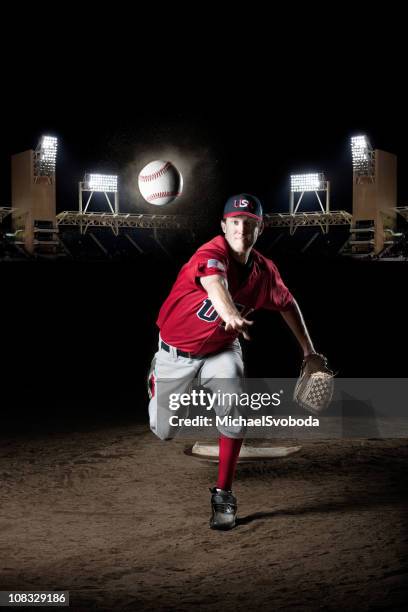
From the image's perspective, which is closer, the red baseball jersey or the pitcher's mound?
the red baseball jersey

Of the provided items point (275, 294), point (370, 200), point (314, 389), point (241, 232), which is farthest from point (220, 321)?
point (370, 200)

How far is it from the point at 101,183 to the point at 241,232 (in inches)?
1917

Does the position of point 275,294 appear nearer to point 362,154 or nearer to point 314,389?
point 314,389

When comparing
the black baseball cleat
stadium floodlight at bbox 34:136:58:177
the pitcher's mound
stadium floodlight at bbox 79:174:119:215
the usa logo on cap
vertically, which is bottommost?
the pitcher's mound

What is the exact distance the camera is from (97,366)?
9961 mm

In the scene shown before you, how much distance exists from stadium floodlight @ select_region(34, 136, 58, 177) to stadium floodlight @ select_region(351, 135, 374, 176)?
67.7ft

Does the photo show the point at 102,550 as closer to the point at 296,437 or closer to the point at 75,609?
the point at 75,609

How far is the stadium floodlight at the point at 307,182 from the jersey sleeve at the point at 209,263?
163ft

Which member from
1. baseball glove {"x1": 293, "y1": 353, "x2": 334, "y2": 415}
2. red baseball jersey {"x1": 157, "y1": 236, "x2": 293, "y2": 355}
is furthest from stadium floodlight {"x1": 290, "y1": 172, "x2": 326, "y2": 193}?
red baseball jersey {"x1": 157, "y1": 236, "x2": 293, "y2": 355}

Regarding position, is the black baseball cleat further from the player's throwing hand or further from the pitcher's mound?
the pitcher's mound

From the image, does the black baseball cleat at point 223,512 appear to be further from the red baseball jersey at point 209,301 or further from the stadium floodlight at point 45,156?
the stadium floodlight at point 45,156

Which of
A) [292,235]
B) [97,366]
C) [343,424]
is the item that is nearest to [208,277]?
[343,424]

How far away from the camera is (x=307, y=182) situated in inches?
2062

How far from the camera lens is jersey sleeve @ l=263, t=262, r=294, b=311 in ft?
13.4
